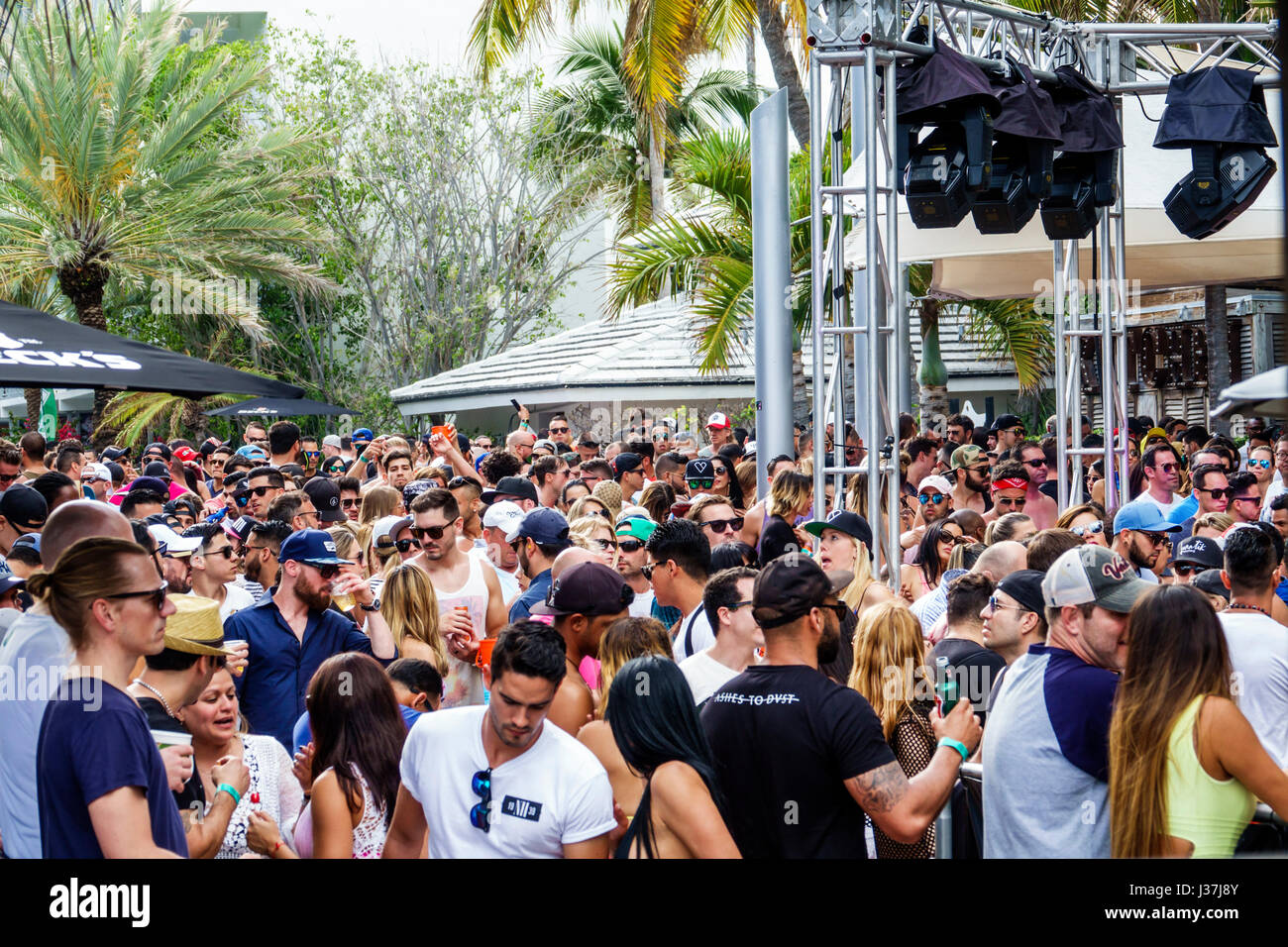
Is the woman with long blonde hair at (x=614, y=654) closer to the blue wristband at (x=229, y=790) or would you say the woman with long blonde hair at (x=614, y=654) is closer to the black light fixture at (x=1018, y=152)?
the blue wristband at (x=229, y=790)

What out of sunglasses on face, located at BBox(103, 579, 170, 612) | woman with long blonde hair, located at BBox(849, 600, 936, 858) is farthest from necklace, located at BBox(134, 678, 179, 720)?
woman with long blonde hair, located at BBox(849, 600, 936, 858)

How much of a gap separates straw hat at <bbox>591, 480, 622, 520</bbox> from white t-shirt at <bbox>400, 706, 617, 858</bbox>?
4.81 metres

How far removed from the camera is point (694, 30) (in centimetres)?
1809

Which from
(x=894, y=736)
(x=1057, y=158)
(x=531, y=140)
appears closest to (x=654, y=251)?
(x=1057, y=158)

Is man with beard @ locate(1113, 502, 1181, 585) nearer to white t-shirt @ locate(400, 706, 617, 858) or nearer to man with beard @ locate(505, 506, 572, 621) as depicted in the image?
man with beard @ locate(505, 506, 572, 621)

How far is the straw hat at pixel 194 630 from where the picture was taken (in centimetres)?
390

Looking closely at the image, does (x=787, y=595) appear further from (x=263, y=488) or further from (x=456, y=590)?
(x=263, y=488)

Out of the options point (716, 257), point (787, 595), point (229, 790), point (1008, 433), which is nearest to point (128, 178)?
point (716, 257)

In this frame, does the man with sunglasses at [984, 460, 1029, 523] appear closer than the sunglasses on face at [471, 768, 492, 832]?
No

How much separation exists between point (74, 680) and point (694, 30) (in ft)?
53.4

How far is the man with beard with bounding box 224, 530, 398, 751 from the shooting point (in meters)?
5.56

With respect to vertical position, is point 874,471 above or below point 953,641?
above

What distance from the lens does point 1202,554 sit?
6.09 metres

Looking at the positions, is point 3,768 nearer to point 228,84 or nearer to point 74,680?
point 74,680
